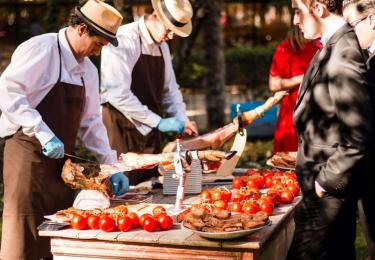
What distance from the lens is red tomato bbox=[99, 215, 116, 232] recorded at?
3.30 meters

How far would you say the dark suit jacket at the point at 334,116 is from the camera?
2.92 metres

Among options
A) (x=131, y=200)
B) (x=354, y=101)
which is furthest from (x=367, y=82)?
(x=131, y=200)

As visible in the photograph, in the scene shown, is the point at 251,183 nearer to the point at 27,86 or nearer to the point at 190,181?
the point at 190,181

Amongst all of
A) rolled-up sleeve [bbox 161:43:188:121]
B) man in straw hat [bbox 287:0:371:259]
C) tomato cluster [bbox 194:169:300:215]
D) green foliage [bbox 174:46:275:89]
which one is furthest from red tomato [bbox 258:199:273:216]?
green foliage [bbox 174:46:275:89]

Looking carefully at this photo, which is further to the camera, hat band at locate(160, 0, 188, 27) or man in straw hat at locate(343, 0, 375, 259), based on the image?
hat band at locate(160, 0, 188, 27)

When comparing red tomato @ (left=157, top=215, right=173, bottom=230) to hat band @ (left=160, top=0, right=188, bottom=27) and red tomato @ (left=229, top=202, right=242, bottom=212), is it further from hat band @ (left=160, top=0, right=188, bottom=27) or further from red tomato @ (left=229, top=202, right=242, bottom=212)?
hat band @ (left=160, top=0, right=188, bottom=27)

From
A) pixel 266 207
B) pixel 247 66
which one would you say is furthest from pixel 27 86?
pixel 247 66

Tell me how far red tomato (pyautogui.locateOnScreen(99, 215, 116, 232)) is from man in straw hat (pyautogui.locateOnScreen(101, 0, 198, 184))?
1.68 m

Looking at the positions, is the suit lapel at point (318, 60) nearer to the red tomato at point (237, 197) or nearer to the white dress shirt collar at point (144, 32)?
the red tomato at point (237, 197)

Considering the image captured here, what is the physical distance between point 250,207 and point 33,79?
138 centimetres

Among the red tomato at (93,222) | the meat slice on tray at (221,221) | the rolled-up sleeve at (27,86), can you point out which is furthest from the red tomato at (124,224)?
the rolled-up sleeve at (27,86)

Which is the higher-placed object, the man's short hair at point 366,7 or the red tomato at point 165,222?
the man's short hair at point 366,7

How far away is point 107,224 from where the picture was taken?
3299mm

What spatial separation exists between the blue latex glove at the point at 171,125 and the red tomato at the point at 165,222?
5.43 ft
